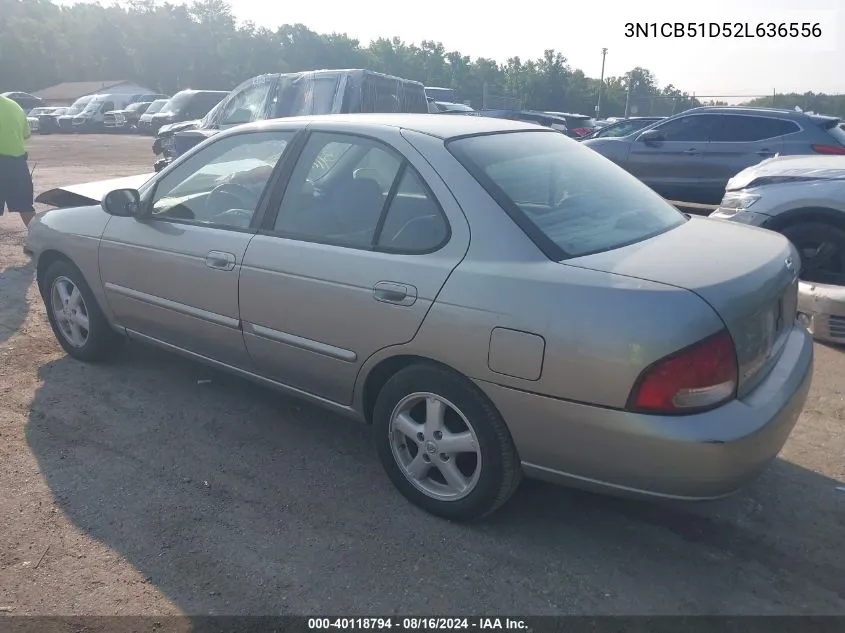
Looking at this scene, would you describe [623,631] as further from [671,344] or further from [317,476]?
[317,476]

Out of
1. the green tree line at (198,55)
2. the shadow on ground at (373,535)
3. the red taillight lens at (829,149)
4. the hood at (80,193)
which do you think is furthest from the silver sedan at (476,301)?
the green tree line at (198,55)

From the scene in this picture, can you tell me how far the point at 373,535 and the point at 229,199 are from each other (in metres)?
1.96

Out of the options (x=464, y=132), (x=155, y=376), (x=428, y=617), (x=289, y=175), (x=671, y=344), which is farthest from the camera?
(x=155, y=376)

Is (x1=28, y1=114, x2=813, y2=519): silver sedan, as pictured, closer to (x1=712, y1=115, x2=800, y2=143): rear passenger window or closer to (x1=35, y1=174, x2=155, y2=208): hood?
(x1=35, y1=174, x2=155, y2=208): hood

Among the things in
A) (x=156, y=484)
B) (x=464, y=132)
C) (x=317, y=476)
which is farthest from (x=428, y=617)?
(x=464, y=132)

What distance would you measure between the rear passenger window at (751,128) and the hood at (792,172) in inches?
115

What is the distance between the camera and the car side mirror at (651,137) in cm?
1012

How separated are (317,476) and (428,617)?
43.7 inches

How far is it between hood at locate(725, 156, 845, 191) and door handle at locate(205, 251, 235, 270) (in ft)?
15.1

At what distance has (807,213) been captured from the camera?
5.62 m

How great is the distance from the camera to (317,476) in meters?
3.47

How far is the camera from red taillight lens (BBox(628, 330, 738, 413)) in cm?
240

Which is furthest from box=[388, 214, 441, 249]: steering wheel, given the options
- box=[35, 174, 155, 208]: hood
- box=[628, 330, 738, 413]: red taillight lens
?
box=[35, 174, 155, 208]: hood

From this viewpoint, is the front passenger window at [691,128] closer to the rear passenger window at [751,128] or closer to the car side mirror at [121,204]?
the rear passenger window at [751,128]
